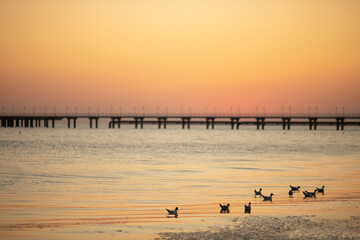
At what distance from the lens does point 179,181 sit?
3272 centimetres

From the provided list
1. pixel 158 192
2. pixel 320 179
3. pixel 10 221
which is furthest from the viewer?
pixel 320 179

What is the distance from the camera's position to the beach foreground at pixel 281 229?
55.0ft

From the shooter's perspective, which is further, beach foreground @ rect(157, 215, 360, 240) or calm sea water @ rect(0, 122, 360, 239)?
calm sea water @ rect(0, 122, 360, 239)

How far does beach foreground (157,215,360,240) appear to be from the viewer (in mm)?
16756

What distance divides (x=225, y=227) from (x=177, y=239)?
243 centimetres

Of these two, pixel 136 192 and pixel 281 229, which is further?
pixel 136 192

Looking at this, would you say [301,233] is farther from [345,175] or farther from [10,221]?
[345,175]

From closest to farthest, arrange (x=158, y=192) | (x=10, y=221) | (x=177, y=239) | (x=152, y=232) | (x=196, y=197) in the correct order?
(x=177, y=239)
(x=152, y=232)
(x=10, y=221)
(x=196, y=197)
(x=158, y=192)

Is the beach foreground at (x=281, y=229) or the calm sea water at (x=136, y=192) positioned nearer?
the beach foreground at (x=281, y=229)

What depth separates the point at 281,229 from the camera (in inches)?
701

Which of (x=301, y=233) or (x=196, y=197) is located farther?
(x=196, y=197)

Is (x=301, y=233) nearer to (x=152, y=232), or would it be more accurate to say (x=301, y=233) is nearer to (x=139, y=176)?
(x=152, y=232)

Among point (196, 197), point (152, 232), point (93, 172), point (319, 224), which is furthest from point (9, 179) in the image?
point (319, 224)

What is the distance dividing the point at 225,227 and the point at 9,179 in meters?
18.2
